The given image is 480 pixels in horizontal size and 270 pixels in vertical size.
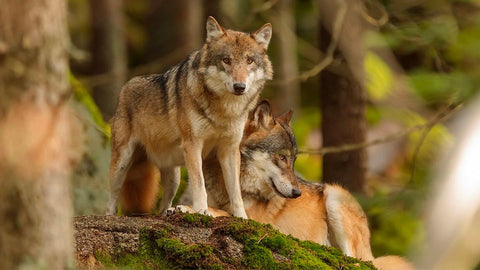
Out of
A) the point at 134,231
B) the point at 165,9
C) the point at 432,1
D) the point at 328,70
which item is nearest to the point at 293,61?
the point at 165,9

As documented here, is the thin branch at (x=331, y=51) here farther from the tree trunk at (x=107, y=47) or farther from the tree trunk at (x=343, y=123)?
the tree trunk at (x=107, y=47)

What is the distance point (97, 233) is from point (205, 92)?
2.13m

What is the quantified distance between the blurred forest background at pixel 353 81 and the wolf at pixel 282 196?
0.41 metres

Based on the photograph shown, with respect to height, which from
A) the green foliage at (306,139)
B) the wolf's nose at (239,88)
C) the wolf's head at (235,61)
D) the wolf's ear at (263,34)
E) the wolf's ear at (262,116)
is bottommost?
the green foliage at (306,139)

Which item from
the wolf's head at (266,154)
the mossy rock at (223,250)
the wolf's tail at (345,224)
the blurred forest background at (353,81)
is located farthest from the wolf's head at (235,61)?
the wolf's tail at (345,224)

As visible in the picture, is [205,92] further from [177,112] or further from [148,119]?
[148,119]

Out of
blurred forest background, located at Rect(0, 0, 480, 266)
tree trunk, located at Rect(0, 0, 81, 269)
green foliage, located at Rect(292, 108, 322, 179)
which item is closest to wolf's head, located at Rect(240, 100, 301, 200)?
blurred forest background, located at Rect(0, 0, 480, 266)

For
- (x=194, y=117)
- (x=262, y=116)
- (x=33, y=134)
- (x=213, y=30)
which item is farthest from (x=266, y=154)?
(x=33, y=134)

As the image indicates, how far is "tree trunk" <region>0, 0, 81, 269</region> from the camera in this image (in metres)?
3.09

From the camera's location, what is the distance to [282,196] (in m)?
7.52

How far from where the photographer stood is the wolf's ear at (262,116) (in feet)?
25.8

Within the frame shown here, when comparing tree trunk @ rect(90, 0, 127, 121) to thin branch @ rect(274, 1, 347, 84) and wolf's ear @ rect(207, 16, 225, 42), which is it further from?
wolf's ear @ rect(207, 16, 225, 42)

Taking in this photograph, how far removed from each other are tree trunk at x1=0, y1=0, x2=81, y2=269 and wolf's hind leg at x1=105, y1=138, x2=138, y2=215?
13.7 ft

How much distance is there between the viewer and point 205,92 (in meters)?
7.02
